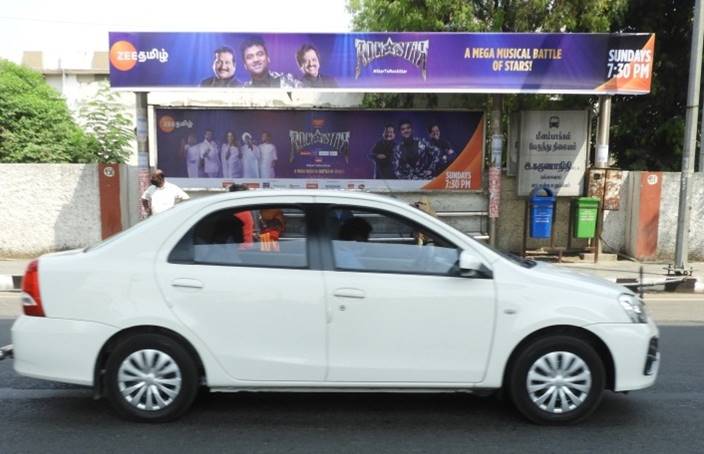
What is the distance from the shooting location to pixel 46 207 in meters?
11.5

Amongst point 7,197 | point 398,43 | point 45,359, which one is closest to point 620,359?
point 45,359

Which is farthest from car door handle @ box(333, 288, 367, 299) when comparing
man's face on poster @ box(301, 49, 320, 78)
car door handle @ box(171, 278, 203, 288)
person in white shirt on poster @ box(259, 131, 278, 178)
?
person in white shirt on poster @ box(259, 131, 278, 178)

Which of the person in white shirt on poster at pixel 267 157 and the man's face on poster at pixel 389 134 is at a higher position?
the man's face on poster at pixel 389 134

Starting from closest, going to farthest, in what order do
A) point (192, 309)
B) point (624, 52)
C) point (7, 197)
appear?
1. point (192, 309)
2. point (624, 52)
3. point (7, 197)

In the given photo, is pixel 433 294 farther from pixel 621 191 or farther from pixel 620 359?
pixel 621 191

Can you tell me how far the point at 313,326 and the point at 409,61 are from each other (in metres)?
7.43

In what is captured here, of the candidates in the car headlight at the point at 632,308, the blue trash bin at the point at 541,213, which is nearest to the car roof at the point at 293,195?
the car headlight at the point at 632,308

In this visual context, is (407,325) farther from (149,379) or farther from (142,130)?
(142,130)

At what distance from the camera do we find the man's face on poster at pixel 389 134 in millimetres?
12055

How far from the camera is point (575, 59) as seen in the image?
34.0 feet

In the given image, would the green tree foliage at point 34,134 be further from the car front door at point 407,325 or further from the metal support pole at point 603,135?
the car front door at point 407,325

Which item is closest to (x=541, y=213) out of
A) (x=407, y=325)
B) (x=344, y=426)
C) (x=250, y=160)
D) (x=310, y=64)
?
(x=310, y=64)

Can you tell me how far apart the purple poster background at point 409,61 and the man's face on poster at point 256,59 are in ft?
0.08

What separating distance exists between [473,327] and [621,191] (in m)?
9.06
